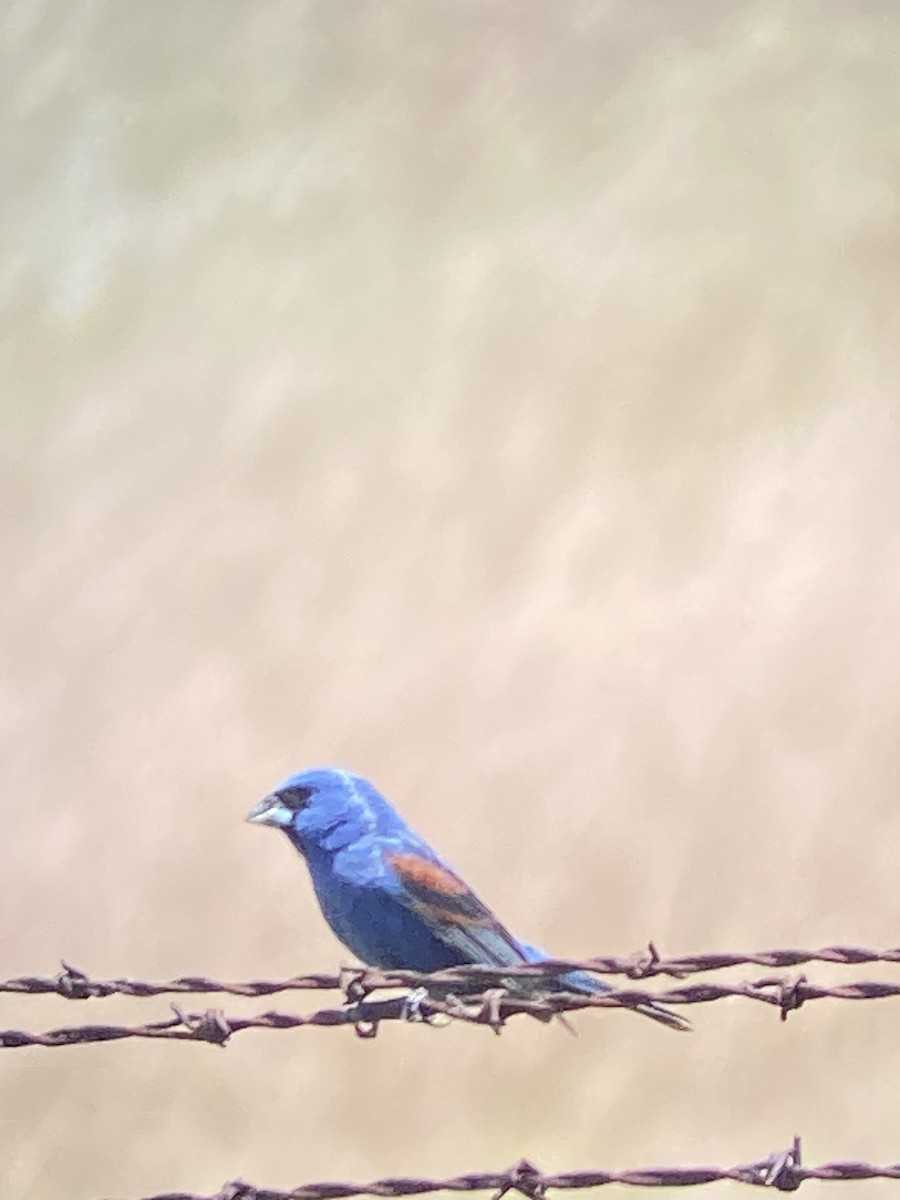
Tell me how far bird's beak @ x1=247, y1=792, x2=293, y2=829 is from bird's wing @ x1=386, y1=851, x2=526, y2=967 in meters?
0.20

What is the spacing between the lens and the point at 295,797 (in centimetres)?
237

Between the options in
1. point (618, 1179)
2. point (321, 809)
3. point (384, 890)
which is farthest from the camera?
point (321, 809)

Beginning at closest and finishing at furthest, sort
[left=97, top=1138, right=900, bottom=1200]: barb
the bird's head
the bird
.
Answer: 1. [left=97, top=1138, right=900, bottom=1200]: barb
2. the bird
3. the bird's head

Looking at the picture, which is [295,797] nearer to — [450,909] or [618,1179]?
Answer: [450,909]

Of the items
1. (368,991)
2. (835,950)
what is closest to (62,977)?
(368,991)

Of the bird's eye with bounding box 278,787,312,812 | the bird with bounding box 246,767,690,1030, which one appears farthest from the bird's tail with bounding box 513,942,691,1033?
the bird's eye with bounding box 278,787,312,812

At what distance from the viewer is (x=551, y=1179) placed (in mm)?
1629

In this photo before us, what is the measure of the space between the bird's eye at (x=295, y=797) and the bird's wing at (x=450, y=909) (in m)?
0.19

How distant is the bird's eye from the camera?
2.36 metres

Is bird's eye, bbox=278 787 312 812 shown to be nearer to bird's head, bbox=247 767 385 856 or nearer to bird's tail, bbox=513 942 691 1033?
bird's head, bbox=247 767 385 856

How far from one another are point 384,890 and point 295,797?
9.9 inches

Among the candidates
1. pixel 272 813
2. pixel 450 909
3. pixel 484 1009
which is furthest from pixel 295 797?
pixel 484 1009

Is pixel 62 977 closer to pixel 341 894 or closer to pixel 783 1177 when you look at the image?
pixel 341 894

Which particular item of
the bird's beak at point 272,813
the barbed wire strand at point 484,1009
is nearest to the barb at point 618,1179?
the barbed wire strand at point 484,1009
